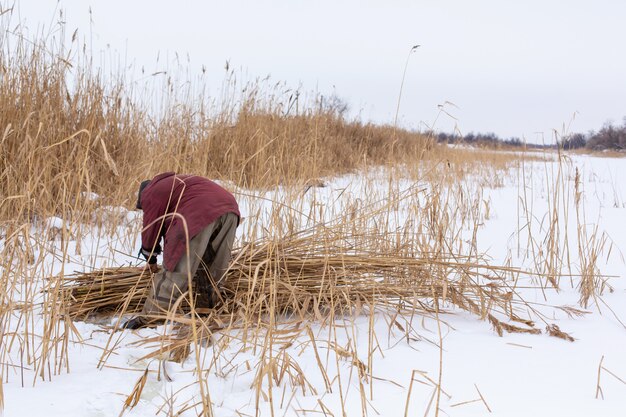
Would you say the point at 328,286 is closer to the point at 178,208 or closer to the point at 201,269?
the point at 201,269

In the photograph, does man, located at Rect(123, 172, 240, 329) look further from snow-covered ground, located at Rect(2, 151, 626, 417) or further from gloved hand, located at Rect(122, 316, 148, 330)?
snow-covered ground, located at Rect(2, 151, 626, 417)

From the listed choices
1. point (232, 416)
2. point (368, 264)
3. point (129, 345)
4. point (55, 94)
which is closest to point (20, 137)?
point (55, 94)

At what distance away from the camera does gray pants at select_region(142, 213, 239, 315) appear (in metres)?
1.94

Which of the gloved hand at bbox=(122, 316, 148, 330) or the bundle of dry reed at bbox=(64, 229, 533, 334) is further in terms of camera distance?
the bundle of dry reed at bbox=(64, 229, 533, 334)

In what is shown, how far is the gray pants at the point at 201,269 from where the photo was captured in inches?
76.2

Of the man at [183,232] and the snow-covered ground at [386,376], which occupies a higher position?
the man at [183,232]

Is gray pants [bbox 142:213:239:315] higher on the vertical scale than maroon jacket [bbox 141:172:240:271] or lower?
lower

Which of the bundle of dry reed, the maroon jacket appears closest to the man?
the maroon jacket

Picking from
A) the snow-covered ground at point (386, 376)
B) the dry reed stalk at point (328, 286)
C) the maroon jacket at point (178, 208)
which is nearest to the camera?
the snow-covered ground at point (386, 376)

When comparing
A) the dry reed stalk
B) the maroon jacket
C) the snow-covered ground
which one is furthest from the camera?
the dry reed stalk

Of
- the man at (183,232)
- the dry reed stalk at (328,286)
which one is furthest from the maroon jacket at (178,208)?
the dry reed stalk at (328,286)

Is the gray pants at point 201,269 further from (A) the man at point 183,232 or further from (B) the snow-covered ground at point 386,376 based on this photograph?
(B) the snow-covered ground at point 386,376

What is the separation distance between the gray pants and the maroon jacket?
0.12 feet

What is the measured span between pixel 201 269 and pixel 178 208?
256 mm
